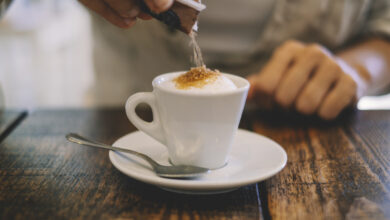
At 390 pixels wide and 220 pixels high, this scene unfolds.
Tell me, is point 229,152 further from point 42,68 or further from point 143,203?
point 42,68

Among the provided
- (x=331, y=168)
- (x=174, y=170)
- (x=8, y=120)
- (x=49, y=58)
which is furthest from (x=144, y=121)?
(x=49, y=58)

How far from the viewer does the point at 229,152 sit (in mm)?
751

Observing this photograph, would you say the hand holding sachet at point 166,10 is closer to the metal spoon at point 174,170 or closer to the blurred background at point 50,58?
the metal spoon at point 174,170

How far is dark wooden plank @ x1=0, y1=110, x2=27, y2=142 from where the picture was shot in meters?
0.95

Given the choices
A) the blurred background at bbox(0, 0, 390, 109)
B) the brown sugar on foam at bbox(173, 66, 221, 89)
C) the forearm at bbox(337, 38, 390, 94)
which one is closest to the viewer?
the brown sugar on foam at bbox(173, 66, 221, 89)

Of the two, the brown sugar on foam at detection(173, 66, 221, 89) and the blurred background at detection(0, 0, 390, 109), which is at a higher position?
the brown sugar on foam at detection(173, 66, 221, 89)

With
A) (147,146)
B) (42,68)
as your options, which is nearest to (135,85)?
(147,146)

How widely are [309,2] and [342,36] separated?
8.4 inches

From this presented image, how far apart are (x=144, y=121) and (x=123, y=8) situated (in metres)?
0.21

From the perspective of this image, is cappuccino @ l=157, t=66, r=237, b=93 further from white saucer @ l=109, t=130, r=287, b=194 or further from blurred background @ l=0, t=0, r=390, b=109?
blurred background @ l=0, t=0, r=390, b=109

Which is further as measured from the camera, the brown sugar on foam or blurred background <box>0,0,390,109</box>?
blurred background <box>0,0,390,109</box>

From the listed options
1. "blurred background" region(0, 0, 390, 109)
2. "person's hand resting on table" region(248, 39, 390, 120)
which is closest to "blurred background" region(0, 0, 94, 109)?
"blurred background" region(0, 0, 390, 109)

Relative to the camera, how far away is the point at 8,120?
103 cm

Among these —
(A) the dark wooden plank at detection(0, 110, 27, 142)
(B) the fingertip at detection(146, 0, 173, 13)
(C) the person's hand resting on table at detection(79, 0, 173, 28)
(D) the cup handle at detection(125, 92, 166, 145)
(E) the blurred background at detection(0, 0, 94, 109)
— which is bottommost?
(E) the blurred background at detection(0, 0, 94, 109)
